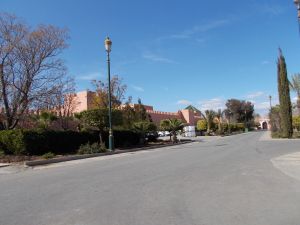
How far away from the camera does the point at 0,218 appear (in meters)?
7.23

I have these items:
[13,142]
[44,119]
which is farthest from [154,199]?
[44,119]

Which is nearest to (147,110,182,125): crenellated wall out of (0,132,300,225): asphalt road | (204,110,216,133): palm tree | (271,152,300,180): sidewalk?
A: (204,110,216,133): palm tree

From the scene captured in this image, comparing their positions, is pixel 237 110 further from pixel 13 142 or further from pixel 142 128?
pixel 13 142

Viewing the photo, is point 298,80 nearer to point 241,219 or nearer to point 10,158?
point 10,158

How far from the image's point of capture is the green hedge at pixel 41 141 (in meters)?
21.9

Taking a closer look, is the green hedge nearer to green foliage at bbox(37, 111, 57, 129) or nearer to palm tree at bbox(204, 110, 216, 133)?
green foliage at bbox(37, 111, 57, 129)

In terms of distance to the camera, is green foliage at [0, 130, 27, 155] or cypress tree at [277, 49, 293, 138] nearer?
green foliage at [0, 130, 27, 155]

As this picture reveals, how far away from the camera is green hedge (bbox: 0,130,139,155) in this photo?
2186cm

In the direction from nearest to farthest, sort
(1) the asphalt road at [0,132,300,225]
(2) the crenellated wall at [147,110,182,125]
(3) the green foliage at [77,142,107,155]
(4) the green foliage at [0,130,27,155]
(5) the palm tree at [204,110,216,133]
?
(1) the asphalt road at [0,132,300,225]
(4) the green foliage at [0,130,27,155]
(3) the green foliage at [77,142,107,155]
(2) the crenellated wall at [147,110,182,125]
(5) the palm tree at [204,110,216,133]

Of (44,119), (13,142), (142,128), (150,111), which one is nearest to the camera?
(13,142)

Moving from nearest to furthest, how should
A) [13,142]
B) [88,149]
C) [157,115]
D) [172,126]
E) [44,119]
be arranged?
[13,142] → [88,149] → [44,119] → [172,126] → [157,115]

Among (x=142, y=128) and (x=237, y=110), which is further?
(x=237, y=110)

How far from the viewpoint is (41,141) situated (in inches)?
899

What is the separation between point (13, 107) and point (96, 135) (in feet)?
21.0
